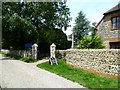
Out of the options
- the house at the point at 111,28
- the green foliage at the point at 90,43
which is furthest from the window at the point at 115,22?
the green foliage at the point at 90,43

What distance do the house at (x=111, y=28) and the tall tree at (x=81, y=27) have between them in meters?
44.9

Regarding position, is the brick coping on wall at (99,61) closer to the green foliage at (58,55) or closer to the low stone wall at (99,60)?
the low stone wall at (99,60)

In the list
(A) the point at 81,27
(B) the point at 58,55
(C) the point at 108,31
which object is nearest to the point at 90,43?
(C) the point at 108,31

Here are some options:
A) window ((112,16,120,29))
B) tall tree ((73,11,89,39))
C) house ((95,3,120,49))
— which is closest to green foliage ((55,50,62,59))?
house ((95,3,120,49))

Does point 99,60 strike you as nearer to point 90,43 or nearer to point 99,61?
point 99,61

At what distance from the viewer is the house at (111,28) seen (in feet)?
86.1

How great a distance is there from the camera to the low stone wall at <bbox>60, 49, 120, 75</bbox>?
16.4 metres

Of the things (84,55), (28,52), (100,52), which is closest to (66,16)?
(28,52)

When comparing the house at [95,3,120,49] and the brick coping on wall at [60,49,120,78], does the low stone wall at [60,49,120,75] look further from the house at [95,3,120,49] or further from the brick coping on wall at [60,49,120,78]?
the house at [95,3,120,49]

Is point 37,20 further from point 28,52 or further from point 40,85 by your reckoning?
point 40,85

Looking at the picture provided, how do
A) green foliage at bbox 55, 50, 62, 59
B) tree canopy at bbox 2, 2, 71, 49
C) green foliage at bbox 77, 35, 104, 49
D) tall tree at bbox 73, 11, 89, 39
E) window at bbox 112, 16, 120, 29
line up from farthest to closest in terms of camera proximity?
tall tree at bbox 73, 11, 89, 39 < tree canopy at bbox 2, 2, 71, 49 < green foliage at bbox 55, 50, 62, 59 < window at bbox 112, 16, 120, 29 < green foliage at bbox 77, 35, 104, 49

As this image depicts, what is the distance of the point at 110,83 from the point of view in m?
13.9

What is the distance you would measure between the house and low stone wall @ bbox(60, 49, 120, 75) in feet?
18.9

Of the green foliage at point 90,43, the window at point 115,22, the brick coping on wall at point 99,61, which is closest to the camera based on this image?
the brick coping on wall at point 99,61
